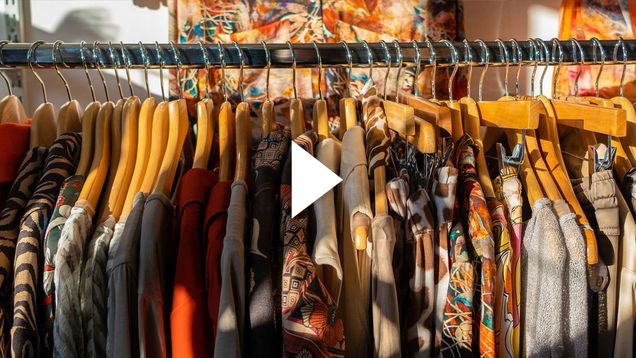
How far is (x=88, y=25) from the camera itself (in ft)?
6.12

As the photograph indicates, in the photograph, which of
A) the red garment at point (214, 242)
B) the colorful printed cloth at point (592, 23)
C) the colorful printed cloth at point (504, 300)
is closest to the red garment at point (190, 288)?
the red garment at point (214, 242)

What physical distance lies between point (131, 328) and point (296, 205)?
0.22 meters

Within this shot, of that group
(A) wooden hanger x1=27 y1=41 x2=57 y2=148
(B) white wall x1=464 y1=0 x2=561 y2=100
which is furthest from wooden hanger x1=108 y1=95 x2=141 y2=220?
(B) white wall x1=464 y1=0 x2=561 y2=100

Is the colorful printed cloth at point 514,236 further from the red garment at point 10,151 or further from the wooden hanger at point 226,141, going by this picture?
the red garment at point 10,151

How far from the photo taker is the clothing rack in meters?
0.85

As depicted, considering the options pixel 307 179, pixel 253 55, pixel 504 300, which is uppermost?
pixel 253 55

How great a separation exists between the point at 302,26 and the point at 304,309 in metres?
1.09

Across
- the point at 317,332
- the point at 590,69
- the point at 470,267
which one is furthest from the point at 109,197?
the point at 590,69

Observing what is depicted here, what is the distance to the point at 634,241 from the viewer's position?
78 cm

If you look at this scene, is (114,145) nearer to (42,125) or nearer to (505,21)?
(42,125)

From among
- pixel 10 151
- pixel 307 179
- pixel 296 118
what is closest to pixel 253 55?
pixel 296 118

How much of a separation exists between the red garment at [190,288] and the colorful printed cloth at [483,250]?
30cm

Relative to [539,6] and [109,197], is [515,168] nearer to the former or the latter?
[109,197]

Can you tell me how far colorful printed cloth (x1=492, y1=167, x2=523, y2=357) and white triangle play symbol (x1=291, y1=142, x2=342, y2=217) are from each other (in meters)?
0.20
